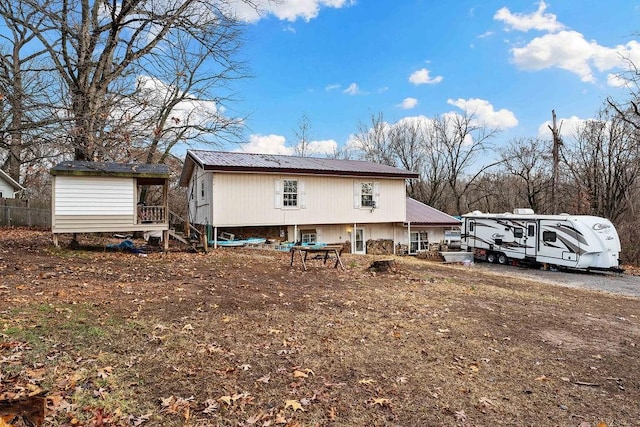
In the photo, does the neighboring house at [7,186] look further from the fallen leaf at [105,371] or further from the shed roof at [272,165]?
the fallen leaf at [105,371]

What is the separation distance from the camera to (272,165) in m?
16.0

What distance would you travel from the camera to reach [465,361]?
4.54m

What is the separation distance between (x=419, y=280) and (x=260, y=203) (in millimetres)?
8231

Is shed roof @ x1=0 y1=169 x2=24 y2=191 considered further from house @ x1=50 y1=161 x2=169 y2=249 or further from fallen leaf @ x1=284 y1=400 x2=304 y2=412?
fallen leaf @ x1=284 y1=400 x2=304 y2=412

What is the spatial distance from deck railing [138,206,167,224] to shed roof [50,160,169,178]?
48.4 inches

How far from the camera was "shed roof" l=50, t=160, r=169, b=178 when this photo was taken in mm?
10627

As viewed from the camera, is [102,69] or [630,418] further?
[102,69]

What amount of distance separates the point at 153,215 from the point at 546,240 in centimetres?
1690

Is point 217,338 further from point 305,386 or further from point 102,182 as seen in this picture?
point 102,182

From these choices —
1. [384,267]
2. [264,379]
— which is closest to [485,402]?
[264,379]

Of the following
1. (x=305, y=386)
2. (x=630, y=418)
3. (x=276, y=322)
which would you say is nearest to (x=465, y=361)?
(x=630, y=418)

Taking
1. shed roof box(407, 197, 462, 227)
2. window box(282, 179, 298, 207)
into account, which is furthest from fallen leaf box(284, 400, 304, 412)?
shed roof box(407, 197, 462, 227)

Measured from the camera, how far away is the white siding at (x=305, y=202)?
15086 mm

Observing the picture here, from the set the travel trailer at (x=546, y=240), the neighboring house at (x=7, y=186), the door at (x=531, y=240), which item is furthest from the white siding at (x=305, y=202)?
the neighboring house at (x=7, y=186)
